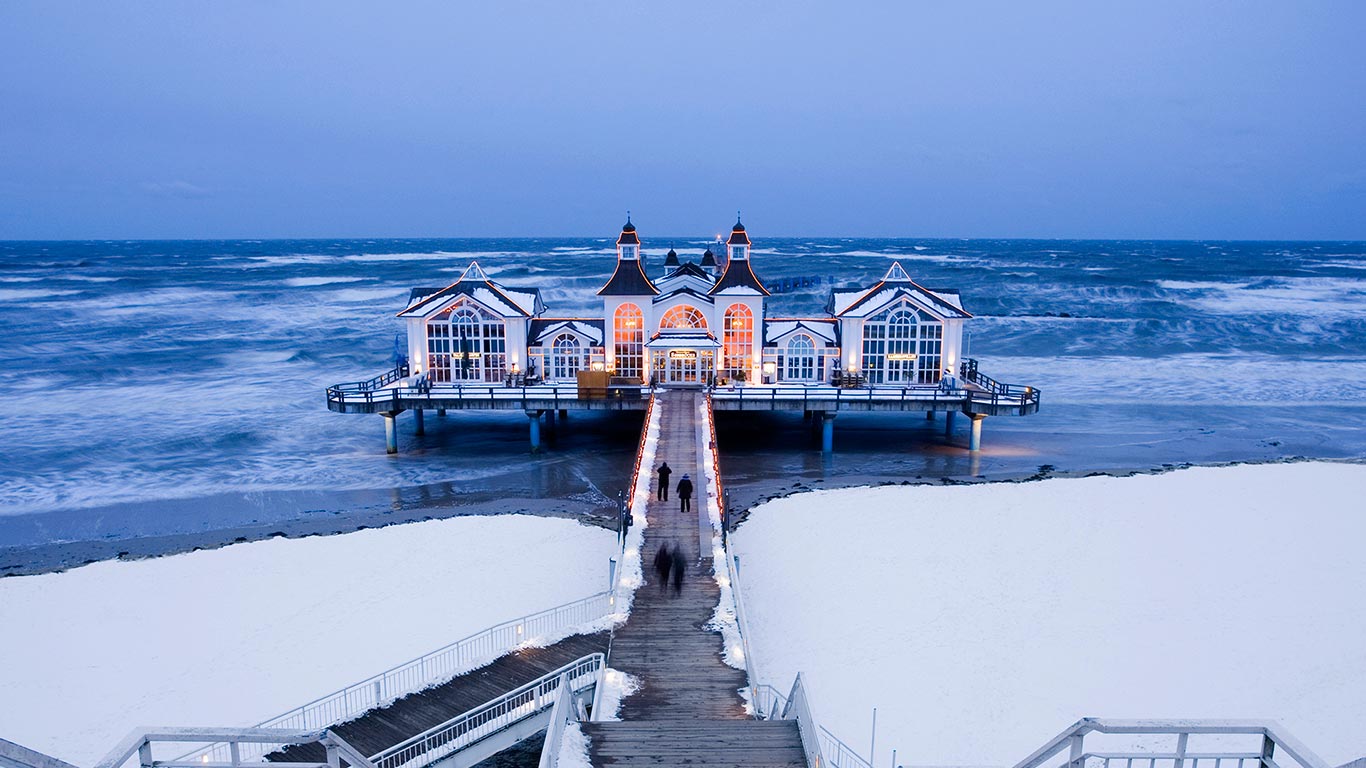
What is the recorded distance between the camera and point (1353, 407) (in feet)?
131

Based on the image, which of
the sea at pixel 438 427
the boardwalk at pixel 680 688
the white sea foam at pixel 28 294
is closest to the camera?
the boardwalk at pixel 680 688

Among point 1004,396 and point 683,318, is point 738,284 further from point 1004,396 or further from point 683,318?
point 1004,396

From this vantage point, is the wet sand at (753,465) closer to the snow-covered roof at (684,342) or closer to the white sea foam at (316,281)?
the snow-covered roof at (684,342)

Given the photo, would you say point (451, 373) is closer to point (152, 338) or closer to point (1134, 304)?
point (152, 338)

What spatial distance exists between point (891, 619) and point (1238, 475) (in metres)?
15.9

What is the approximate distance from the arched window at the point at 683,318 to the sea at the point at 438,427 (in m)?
4.98

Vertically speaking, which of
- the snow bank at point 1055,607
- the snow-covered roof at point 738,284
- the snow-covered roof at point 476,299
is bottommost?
the snow bank at point 1055,607

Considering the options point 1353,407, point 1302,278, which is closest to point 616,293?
point 1353,407

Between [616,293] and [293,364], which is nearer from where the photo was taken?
[616,293]

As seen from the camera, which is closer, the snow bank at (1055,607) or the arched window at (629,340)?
the snow bank at (1055,607)

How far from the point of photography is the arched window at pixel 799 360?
34688mm

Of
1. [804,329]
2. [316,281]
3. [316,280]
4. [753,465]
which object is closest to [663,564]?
[753,465]

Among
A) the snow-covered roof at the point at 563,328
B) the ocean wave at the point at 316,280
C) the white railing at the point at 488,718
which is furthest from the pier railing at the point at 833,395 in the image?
the ocean wave at the point at 316,280

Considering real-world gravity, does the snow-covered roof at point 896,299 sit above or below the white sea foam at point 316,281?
above
